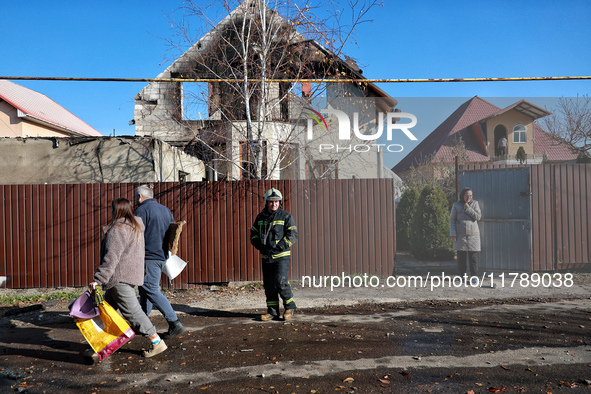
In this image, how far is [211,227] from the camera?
26.9ft

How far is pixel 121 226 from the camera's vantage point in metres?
4.33

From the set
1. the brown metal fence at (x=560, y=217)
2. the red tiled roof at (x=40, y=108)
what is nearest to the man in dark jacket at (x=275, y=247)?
the brown metal fence at (x=560, y=217)

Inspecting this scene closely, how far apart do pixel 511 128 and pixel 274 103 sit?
14220mm

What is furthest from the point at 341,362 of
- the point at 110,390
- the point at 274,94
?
the point at 274,94

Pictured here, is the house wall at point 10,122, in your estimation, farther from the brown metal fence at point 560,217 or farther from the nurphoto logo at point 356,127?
the brown metal fence at point 560,217

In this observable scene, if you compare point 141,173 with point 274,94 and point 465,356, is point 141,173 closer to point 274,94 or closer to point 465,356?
point 274,94

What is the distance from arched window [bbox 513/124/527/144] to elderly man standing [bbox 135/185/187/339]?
1782 centimetres

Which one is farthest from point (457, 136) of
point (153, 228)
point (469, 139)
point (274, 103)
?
point (153, 228)

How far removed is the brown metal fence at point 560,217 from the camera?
346 inches

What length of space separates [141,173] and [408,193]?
841 centimetres

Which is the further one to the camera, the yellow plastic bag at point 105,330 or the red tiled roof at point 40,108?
the red tiled roof at point 40,108

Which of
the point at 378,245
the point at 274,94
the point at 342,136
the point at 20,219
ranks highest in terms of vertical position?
the point at 274,94

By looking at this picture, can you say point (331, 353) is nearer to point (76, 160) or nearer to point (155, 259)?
Result: point (155, 259)

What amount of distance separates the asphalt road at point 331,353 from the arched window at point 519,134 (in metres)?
13.8
